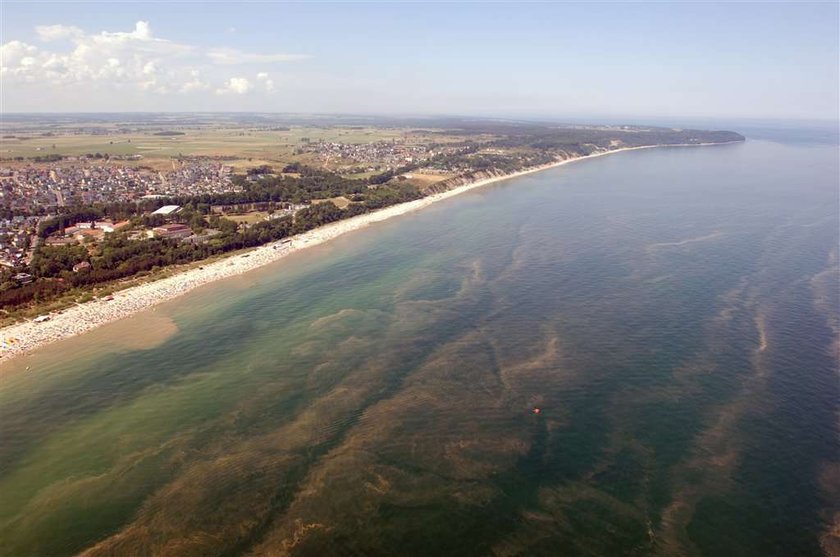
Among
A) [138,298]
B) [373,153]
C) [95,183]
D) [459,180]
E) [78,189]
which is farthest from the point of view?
[373,153]

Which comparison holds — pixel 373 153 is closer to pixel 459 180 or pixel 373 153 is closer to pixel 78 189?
pixel 459 180

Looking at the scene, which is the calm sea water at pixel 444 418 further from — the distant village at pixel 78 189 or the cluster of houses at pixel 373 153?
the cluster of houses at pixel 373 153

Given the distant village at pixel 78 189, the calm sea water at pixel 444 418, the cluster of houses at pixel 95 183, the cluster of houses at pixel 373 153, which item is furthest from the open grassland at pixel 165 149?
the calm sea water at pixel 444 418

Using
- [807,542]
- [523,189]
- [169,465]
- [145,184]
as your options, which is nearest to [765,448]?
[807,542]

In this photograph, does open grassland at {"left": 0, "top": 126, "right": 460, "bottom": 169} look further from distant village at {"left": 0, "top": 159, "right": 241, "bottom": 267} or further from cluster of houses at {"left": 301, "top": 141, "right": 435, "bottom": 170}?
distant village at {"left": 0, "top": 159, "right": 241, "bottom": 267}

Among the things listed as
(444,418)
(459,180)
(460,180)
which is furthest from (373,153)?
(444,418)

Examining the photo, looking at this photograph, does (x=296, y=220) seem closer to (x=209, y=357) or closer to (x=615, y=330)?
(x=209, y=357)
